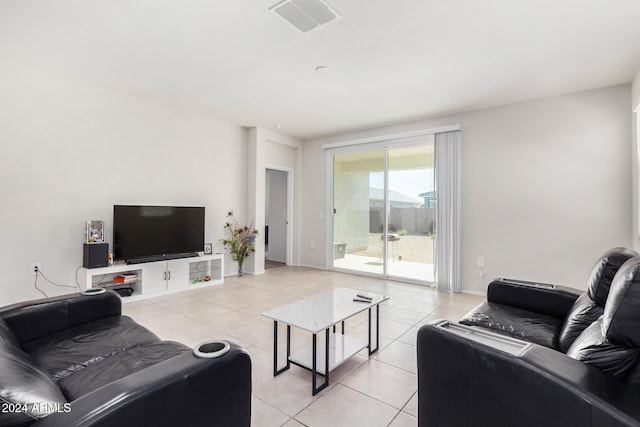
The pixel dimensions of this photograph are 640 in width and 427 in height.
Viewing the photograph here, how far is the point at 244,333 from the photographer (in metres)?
2.93

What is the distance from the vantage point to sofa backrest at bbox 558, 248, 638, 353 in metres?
1.70

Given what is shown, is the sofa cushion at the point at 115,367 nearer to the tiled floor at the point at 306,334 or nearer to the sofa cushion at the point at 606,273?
the tiled floor at the point at 306,334

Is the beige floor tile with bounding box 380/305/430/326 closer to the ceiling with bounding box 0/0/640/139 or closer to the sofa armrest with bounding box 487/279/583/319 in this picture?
the sofa armrest with bounding box 487/279/583/319

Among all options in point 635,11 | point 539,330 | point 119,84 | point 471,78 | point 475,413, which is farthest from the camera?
point 119,84

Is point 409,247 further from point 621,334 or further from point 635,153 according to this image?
point 621,334

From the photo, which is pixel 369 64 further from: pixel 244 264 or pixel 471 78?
pixel 244 264

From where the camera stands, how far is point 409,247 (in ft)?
17.1

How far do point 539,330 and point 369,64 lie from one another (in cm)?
275

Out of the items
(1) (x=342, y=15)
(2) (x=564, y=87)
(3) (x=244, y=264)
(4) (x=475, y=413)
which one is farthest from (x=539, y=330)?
(3) (x=244, y=264)

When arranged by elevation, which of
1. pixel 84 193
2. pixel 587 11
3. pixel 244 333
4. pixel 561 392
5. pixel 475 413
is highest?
pixel 587 11

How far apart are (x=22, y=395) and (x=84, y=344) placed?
0.97 m

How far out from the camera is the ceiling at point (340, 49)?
2345 millimetres

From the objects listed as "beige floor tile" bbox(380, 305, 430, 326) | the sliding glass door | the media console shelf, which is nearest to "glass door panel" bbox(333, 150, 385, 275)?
the sliding glass door

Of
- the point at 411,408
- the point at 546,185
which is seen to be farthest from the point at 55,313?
the point at 546,185
